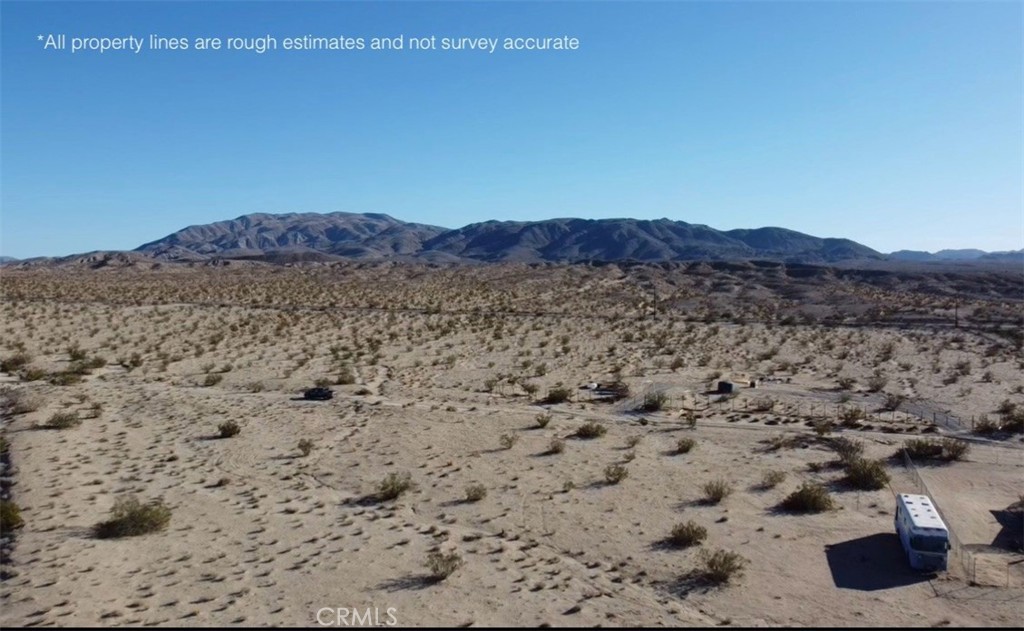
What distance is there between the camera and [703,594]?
1130cm

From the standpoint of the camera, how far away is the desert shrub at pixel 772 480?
16281 mm

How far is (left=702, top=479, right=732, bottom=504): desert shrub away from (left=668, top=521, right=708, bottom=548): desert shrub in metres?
2.09

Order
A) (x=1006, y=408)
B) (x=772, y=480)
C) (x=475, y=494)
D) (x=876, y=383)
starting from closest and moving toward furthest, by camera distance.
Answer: (x=475, y=494) < (x=772, y=480) < (x=1006, y=408) < (x=876, y=383)

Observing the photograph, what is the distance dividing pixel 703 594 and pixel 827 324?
4213 cm

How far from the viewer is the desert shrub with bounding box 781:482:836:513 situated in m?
14.9

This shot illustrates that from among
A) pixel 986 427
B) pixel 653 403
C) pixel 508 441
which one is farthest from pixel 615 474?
pixel 986 427

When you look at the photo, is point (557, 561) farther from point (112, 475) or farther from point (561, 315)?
point (561, 315)

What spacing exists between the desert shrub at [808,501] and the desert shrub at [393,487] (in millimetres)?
7819

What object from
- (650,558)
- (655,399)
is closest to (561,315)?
(655,399)

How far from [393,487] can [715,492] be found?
6682 mm

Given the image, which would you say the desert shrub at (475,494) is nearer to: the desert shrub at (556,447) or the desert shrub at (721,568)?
the desert shrub at (556,447)

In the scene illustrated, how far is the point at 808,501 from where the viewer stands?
14883 mm

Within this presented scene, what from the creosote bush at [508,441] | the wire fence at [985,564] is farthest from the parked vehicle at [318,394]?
the wire fence at [985,564]

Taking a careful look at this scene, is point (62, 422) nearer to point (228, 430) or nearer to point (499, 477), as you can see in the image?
point (228, 430)
